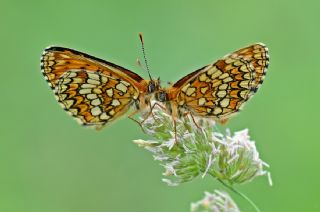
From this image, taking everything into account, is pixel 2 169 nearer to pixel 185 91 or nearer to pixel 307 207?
pixel 307 207

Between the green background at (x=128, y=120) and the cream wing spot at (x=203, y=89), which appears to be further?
the green background at (x=128, y=120)

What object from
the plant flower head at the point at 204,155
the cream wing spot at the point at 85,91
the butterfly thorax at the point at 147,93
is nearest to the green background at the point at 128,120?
the butterfly thorax at the point at 147,93

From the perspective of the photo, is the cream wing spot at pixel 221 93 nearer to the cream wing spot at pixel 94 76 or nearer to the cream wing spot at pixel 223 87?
the cream wing spot at pixel 223 87

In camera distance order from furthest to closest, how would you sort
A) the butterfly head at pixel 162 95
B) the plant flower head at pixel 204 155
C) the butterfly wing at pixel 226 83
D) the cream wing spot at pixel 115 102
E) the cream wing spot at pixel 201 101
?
1. the cream wing spot at pixel 115 102
2. the butterfly head at pixel 162 95
3. the cream wing spot at pixel 201 101
4. the butterfly wing at pixel 226 83
5. the plant flower head at pixel 204 155

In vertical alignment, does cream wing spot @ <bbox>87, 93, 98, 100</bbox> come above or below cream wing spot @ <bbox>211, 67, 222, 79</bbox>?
above

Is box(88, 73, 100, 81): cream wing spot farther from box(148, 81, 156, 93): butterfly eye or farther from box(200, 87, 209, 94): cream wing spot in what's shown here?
box(200, 87, 209, 94): cream wing spot

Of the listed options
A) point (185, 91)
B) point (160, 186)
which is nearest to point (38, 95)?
point (160, 186)

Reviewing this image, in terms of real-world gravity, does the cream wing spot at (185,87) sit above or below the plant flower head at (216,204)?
above

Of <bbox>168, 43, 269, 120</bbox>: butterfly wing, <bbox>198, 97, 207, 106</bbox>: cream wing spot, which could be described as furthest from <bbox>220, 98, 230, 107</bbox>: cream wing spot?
<bbox>198, 97, 207, 106</bbox>: cream wing spot
